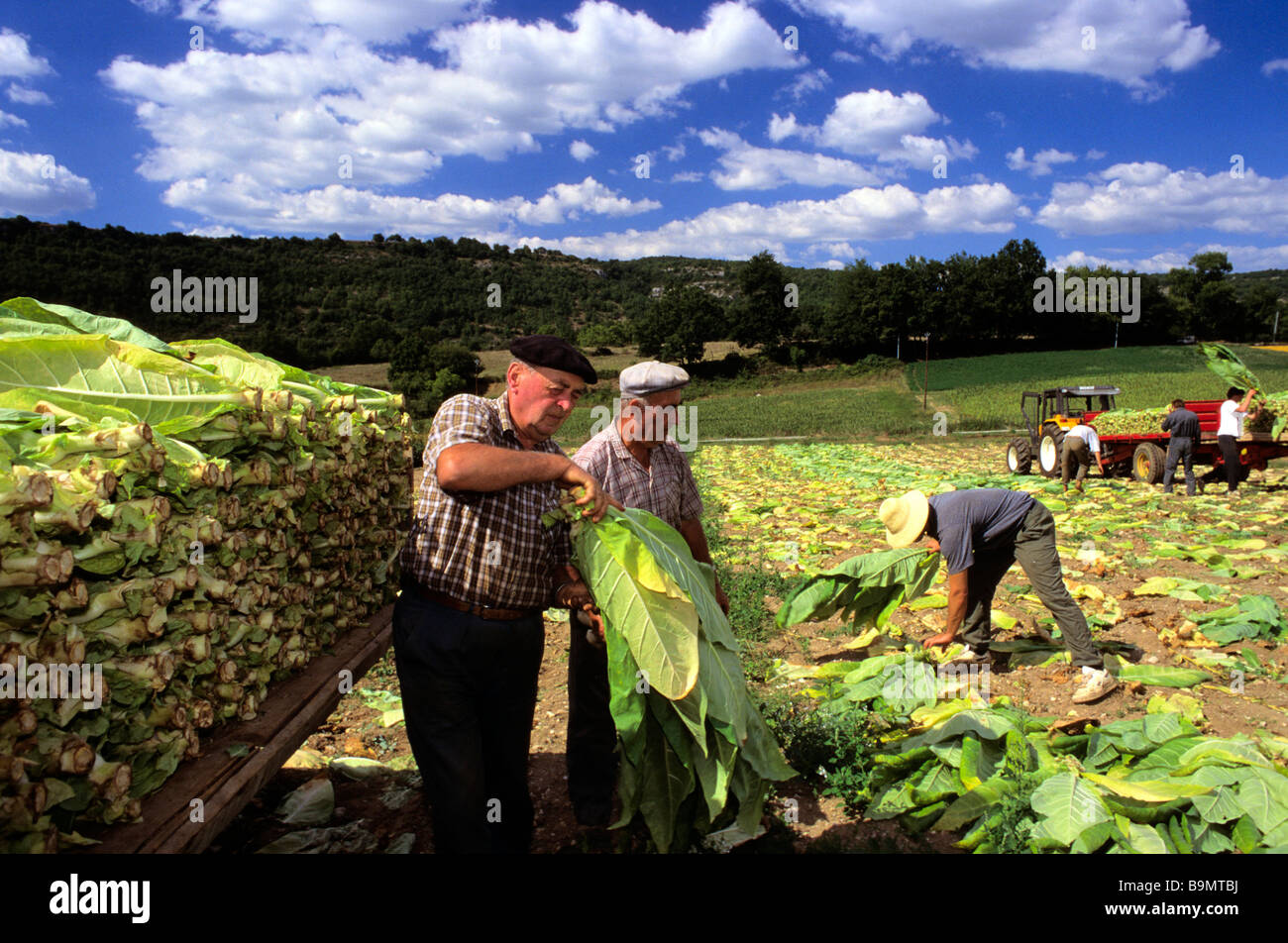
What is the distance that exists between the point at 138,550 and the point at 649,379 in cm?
236

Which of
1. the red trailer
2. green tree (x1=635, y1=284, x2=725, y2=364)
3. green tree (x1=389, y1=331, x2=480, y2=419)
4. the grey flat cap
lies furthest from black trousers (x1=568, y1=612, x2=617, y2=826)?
green tree (x1=635, y1=284, x2=725, y2=364)

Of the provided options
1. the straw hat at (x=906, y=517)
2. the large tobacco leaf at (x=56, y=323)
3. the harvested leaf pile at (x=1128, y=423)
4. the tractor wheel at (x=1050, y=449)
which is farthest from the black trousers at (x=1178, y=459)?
the large tobacco leaf at (x=56, y=323)

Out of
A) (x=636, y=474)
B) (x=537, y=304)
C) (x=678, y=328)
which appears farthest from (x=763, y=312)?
(x=636, y=474)

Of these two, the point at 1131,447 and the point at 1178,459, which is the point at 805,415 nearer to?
the point at 1131,447

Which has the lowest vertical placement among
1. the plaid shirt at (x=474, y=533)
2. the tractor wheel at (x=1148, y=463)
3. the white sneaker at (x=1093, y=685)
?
the white sneaker at (x=1093, y=685)

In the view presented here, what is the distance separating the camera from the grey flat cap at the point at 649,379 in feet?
12.8

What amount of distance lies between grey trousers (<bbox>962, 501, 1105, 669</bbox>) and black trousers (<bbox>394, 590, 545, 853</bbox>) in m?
3.61

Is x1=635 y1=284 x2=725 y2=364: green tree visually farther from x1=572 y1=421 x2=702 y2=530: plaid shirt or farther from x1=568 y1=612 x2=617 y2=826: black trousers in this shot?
x1=568 y1=612 x2=617 y2=826: black trousers

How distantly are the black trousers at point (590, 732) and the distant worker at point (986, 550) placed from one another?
247cm

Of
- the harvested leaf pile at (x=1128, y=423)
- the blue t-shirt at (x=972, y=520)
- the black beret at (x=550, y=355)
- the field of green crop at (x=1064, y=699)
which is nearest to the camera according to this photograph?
the black beret at (x=550, y=355)

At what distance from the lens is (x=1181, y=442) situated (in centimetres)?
1266

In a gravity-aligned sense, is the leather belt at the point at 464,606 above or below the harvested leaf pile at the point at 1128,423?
below

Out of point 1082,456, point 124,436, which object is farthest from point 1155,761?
point 1082,456

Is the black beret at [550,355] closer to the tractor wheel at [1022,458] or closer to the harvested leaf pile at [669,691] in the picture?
the harvested leaf pile at [669,691]
